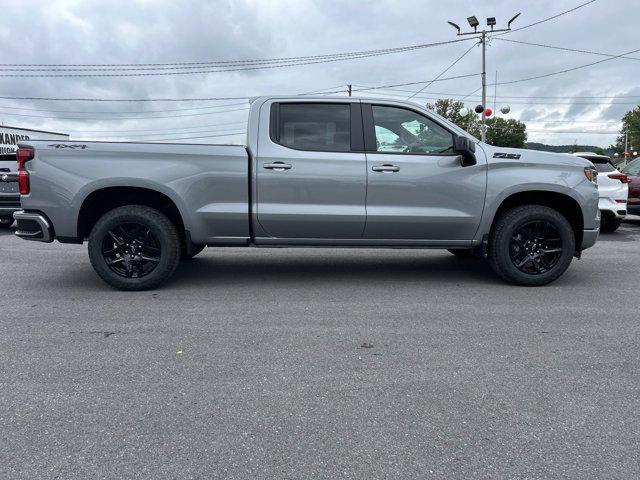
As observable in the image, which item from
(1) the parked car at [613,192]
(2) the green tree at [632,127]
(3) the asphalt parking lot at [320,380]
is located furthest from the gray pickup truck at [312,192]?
(2) the green tree at [632,127]

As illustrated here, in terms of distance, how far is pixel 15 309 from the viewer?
4672mm

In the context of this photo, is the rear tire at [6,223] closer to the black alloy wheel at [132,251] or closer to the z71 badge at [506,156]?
the black alloy wheel at [132,251]

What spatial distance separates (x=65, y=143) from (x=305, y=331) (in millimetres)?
3057

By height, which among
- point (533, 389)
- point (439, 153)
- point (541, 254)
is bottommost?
point (533, 389)

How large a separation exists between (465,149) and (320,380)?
300cm

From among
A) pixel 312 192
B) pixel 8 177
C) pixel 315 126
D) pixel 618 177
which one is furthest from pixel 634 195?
pixel 8 177

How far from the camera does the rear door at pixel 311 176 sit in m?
5.14

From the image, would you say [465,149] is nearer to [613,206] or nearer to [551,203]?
[551,203]

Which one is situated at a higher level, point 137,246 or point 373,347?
point 137,246

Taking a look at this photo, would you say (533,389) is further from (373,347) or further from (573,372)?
(373,347)

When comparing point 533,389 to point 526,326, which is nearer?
point 533,389

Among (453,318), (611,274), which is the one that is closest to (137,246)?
(453,318)

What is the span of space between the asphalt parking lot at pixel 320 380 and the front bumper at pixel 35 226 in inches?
24.3

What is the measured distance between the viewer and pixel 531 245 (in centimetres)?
546
